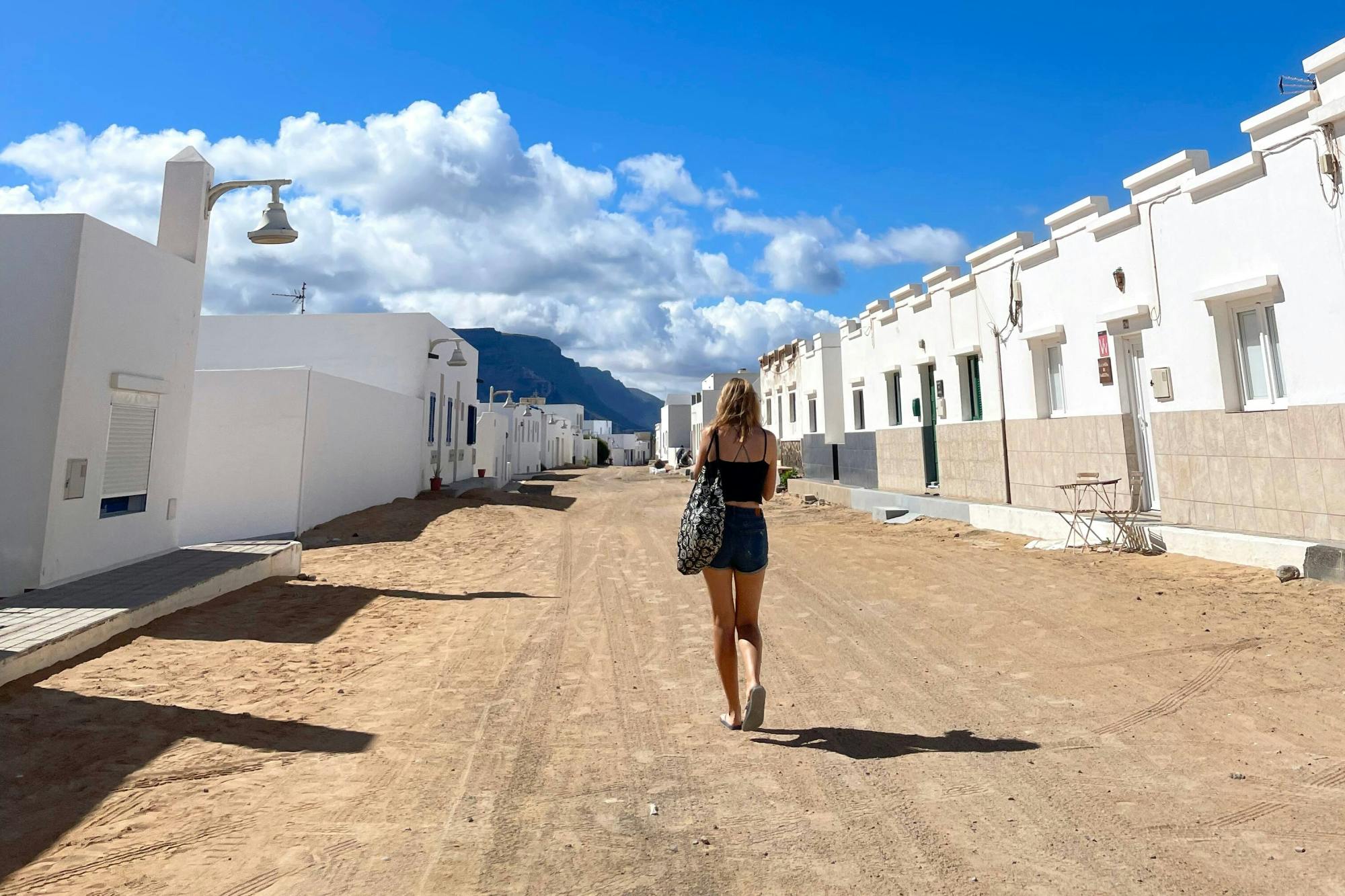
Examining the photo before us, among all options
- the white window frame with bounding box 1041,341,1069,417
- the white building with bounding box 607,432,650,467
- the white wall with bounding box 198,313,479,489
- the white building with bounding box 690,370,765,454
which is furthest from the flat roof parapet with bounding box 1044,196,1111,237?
the white building with bounding box 607,432,650,467

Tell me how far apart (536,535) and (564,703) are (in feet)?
30.3

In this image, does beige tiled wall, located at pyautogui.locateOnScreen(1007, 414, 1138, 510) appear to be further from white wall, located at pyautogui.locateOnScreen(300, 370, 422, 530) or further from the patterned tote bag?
white wall, located at pyautogui.locateOnScreen(300, 370, 422, 530)

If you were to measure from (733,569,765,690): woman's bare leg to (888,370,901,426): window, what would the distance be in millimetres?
13631

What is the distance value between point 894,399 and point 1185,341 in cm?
867

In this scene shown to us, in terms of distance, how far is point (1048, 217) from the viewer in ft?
34.0

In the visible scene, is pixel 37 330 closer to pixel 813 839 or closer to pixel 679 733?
pixel 679 733

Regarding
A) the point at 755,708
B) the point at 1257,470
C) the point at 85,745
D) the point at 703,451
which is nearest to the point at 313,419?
the point at 85,745

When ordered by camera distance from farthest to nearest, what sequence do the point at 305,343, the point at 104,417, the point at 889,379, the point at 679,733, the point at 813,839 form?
the point at 305,343
the point at 889,379
the point at 104,417
the point at 679,733
the point at 813,839

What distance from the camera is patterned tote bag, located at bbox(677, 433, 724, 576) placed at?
11.5ft

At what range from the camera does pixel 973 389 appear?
13109mm

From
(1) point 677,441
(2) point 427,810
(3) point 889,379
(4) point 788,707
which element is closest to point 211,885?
(2) point 427,810

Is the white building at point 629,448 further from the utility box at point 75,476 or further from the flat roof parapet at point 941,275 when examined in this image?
the utility box at point 75,476

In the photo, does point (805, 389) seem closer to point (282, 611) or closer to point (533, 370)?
point (282, 611)

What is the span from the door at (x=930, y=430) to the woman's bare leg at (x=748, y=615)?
11998mm
